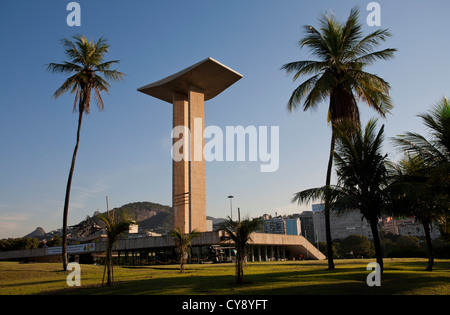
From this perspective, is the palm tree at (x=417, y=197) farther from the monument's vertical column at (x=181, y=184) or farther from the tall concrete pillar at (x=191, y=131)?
the monument's vertical column at (x=181, y=184)

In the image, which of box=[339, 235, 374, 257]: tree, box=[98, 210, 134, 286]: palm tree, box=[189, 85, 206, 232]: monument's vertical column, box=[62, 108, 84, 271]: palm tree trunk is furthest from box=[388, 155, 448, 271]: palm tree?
box=[339, 235, 374, 257]: tree

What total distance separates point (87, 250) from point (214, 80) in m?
31.0

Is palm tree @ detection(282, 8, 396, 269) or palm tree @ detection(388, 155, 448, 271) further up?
palm tree @ detection(282, 8, 396, 269)

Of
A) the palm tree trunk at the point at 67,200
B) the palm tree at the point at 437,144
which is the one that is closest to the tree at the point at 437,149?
the palm tree at the point at 437,144

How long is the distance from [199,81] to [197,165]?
11.4m

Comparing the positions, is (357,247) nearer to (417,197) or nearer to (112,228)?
(417,197)

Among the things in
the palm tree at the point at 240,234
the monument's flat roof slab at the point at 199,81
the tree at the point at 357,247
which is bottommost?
the tree at the point at 357,247

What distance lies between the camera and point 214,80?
156 ft

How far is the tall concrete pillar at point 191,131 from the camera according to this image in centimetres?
4422

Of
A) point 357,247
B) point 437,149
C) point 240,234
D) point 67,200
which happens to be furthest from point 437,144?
point 357,247

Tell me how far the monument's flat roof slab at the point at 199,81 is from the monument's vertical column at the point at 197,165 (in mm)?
1606

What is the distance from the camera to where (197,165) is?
4512cm

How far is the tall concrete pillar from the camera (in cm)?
4422

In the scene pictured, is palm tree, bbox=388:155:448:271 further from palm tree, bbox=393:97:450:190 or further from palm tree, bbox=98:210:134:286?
palm tree, bbox=98:210:134:286
